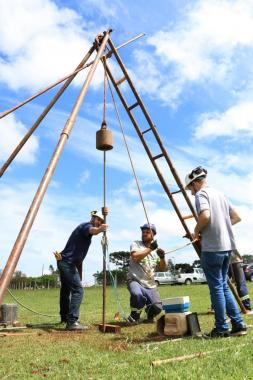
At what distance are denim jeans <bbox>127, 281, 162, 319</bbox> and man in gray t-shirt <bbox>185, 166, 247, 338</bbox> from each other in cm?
211

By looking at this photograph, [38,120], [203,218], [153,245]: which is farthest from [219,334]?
[38,120]

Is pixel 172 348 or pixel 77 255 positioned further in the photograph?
pixel 77 255

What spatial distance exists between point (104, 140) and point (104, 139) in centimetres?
2

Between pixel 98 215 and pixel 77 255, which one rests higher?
pixel 98 215

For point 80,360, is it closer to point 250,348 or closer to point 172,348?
point 172,348

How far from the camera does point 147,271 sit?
26.3 ft

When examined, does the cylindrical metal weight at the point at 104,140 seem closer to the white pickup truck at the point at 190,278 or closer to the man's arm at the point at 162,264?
the man's arm at the point at 162,264

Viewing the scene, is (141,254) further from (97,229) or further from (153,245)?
(97,229)

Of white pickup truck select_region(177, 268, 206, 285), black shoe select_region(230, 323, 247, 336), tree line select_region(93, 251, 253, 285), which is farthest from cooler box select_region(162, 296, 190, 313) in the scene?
white pickup truck select_region(177, 268, 206, 285)

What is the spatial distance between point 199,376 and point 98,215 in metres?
4.36

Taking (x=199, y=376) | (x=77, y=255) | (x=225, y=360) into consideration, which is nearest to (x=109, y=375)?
(x=199, y=376)

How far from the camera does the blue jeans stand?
5.43m

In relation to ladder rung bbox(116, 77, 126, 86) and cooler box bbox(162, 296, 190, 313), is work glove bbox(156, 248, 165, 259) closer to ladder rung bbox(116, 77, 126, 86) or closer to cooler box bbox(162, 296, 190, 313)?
cooler box bbox(162, 296, 190, 313)

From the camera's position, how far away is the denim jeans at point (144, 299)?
7570mm
